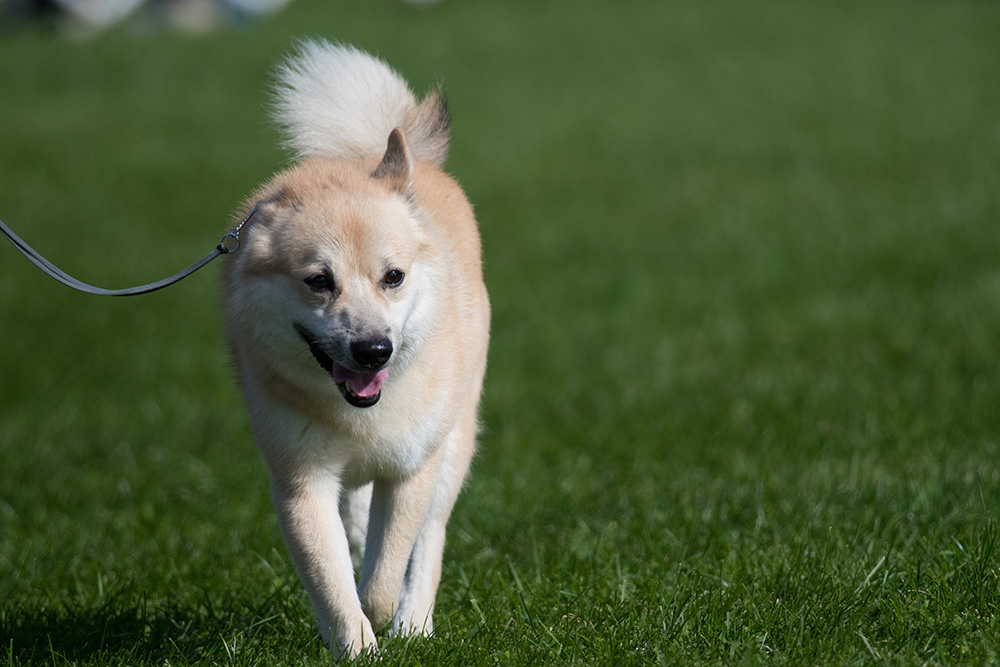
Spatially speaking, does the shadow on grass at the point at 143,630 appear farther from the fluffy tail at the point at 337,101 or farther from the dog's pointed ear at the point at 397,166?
the fluffy tail at the point at 337,101

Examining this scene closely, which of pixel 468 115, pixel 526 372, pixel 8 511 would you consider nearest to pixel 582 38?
pixel 468 115

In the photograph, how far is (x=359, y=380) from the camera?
9.85 feet

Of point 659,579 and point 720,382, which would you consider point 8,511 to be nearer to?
point 659,579

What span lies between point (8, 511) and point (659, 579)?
3.31m

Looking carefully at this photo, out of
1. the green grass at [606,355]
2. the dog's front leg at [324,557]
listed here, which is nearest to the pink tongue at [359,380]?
the dog's front leg at [324,557]

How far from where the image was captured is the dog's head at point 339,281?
299cm

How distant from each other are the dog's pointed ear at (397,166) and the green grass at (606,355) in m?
1.37

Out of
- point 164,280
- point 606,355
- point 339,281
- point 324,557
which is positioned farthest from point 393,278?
point 606,355

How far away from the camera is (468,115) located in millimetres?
→ 14523

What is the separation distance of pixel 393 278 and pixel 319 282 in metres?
0.22

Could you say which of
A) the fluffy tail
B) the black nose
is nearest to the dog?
the black nose

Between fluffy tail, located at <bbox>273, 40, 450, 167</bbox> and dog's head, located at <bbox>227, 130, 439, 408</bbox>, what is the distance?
537 millimetres

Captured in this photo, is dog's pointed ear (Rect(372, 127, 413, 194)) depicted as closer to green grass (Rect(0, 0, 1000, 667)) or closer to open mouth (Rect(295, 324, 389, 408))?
open mouth (Rect(295, 324, 389, 408))

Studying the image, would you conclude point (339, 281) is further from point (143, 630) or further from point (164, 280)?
point (143, 630)
